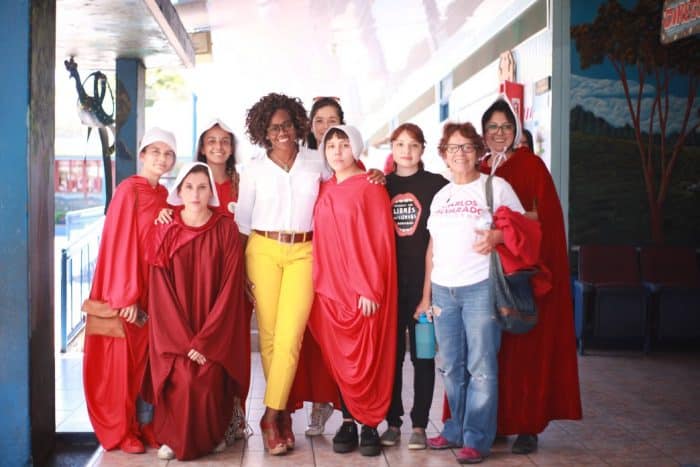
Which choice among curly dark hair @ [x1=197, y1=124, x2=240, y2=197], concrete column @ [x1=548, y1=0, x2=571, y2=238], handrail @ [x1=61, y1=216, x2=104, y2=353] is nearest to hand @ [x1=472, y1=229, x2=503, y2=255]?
curly dark hair @ [x1=197, y1=124, x2=240, y2=197]

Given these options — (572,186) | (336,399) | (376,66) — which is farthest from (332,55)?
(336,399)

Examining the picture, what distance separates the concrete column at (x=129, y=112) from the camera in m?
6.25

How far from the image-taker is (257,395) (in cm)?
558

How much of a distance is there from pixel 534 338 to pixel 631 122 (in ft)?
12.6

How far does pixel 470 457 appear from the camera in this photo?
13.3ft

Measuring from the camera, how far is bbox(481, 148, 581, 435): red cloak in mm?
4207

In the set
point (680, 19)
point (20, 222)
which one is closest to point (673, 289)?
point (680, 19)

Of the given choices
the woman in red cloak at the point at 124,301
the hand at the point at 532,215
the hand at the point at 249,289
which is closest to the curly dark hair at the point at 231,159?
the woman in red cloak at the point at 124,301

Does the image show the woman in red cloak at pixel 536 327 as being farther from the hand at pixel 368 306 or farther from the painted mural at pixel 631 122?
the painted mural at pixel 631 122

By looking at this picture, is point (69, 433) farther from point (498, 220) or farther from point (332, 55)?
point (332, 55)

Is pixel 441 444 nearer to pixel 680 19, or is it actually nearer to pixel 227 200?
pixel 227 200

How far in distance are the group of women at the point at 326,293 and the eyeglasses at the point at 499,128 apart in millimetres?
10

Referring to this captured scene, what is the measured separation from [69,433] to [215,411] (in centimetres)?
96

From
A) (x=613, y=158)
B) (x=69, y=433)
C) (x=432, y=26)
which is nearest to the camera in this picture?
(x=69, y=433)
